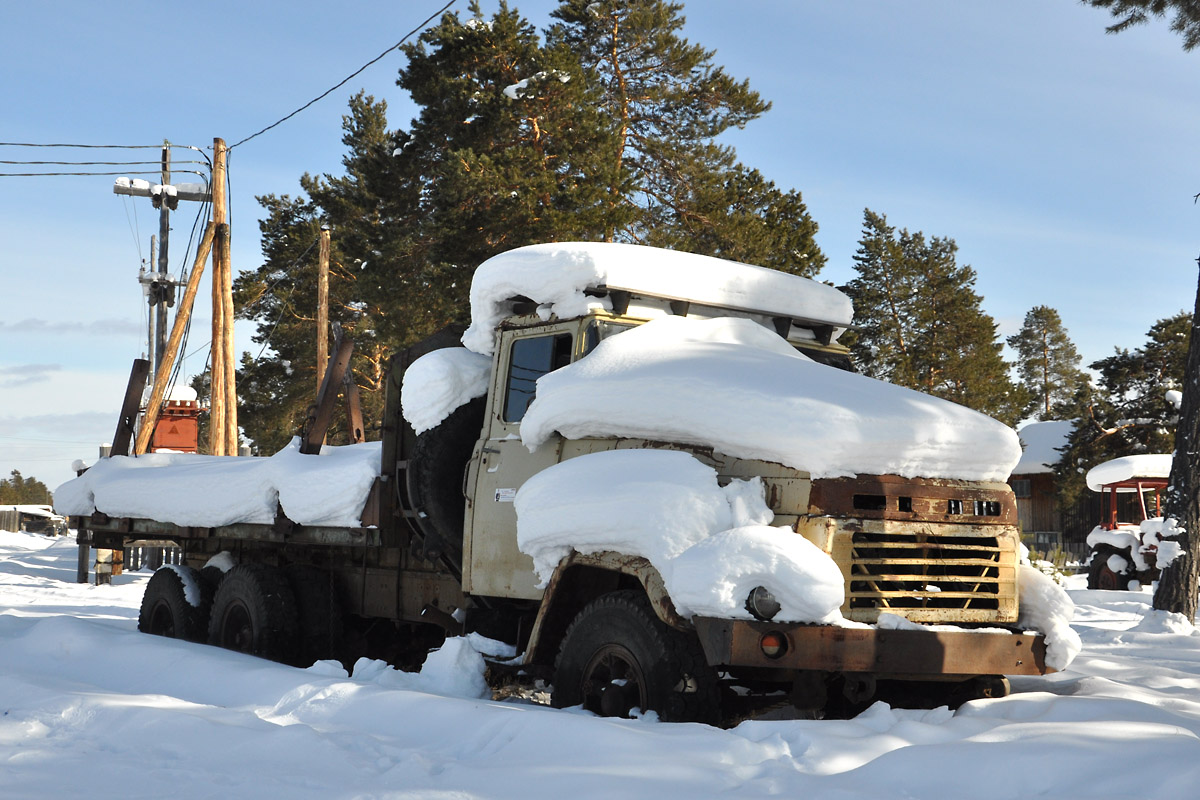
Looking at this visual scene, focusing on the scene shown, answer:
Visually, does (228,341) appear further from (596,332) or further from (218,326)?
(596,332)

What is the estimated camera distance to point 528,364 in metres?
6.78

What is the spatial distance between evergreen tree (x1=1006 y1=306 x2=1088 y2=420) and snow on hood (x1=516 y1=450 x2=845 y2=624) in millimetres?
70155

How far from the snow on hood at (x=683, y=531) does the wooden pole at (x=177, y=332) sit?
1246 centimetres

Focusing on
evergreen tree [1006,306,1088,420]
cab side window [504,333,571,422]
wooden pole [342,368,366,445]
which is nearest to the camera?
cab side window [504,333,571,422]

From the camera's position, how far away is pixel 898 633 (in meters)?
5.16

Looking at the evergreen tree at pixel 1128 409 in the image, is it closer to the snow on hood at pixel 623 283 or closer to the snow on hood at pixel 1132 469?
the snow on hood at pixel 1132 469

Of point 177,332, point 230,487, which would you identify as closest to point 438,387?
point 230,487

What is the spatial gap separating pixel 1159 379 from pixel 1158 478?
12.2 meters

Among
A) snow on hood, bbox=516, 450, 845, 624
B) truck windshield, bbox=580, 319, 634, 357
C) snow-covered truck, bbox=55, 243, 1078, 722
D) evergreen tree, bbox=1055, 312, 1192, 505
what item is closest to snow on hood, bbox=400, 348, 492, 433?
snow-covered truck, bbox=55, 243, 1078, 722

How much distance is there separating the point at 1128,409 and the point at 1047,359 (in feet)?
141

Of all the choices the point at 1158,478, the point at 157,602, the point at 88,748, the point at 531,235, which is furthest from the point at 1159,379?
the point at 88,748

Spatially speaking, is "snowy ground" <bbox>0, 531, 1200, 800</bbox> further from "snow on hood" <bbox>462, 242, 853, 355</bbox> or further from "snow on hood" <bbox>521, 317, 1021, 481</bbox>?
"snow on hood" <bbox>462, 242, 853, 355</bbox>

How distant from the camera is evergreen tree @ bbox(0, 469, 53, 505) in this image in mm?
102981

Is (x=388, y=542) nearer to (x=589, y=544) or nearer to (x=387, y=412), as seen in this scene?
(x=387, y=412)
